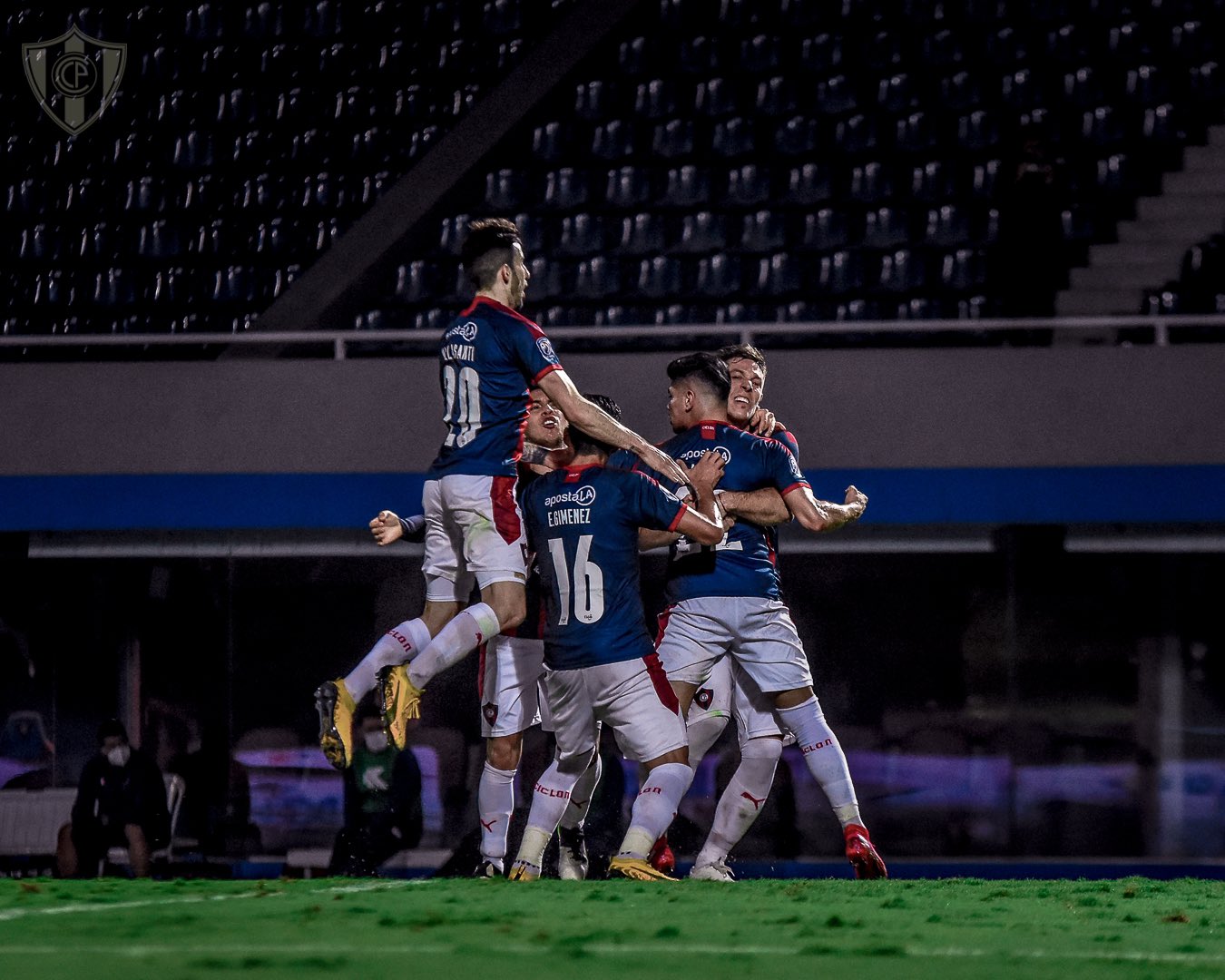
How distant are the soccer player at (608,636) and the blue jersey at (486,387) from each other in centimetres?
32

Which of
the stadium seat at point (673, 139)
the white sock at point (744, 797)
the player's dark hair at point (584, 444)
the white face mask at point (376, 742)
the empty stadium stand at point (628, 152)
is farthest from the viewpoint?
the stadium seat at point (673, 139)

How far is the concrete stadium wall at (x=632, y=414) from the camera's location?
9.26 m

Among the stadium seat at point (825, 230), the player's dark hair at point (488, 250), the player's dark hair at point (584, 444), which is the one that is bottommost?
the player's dark hair at point (584, 444)

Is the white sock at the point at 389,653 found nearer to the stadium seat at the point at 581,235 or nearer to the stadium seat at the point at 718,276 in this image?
the stadium seat at the point at 718,276

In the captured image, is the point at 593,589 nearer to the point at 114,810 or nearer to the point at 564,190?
the point at 114,810

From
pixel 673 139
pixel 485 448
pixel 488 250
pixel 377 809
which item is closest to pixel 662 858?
pixel 485 448

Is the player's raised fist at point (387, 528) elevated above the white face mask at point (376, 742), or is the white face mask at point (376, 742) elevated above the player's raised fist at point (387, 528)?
the player's raised fist at point (387, 528)

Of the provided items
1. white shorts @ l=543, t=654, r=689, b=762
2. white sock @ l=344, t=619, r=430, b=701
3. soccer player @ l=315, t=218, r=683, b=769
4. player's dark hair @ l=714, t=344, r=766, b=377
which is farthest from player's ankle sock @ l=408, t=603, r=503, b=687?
player's dark hair @ l=714, t=344, r=766, b=377

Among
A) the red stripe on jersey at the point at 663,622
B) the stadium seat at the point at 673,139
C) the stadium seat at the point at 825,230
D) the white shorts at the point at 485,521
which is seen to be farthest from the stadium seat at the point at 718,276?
the white shorts at the point at 485,521

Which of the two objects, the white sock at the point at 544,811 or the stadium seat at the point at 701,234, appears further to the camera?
the stadium seat at the point at 701,234

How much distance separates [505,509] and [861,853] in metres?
1.70

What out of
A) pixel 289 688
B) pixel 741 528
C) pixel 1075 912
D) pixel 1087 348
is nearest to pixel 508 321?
pixel 741 528

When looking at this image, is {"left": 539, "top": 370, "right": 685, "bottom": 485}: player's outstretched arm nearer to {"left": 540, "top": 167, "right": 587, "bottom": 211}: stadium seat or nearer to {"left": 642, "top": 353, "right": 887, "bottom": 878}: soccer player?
{"left": 642, "top": 353, "right": 887, "bottom": 878}: soccer player

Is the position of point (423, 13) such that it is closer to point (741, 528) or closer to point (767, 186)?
point (767, 186)
